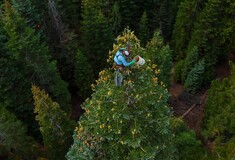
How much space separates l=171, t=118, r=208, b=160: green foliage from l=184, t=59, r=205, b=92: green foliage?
981cm

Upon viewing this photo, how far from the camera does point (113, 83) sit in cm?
1084

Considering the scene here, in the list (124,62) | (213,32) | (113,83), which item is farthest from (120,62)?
(213,32)

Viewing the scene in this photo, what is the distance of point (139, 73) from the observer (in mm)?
10695

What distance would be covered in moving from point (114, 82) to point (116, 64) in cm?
74

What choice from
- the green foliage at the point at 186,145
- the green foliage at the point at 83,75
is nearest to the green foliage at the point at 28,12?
the green foliage at the point at 83,75

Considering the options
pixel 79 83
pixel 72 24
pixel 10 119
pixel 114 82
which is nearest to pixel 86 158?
pixel 114 82

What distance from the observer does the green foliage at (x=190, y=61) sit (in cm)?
2920

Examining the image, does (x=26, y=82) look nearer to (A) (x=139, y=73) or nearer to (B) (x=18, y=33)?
(B) (x=18, y=33)

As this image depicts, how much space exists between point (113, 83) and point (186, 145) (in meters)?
10.1

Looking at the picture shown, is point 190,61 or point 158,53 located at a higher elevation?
point 190,61

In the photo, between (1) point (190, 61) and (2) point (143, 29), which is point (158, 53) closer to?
(1) point (190, 61)

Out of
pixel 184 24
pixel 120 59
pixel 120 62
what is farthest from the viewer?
pixel 184 24

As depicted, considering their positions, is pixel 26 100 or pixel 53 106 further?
pixel 26 100

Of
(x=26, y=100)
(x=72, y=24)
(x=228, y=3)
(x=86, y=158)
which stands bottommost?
(x=86, y=158)
